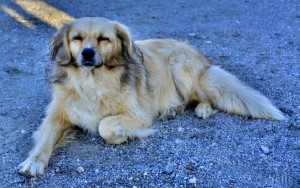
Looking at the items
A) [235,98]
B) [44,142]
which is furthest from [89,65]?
[235,98]

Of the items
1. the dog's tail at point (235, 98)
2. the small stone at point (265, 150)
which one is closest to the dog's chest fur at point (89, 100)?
the dog's tail at point (235, 98)

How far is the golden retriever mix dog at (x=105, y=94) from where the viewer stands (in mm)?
4051

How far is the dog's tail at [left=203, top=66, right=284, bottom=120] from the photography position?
4.62 m

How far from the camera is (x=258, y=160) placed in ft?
12.5

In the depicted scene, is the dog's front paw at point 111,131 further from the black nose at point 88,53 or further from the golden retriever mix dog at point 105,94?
the black nose at point 88,53

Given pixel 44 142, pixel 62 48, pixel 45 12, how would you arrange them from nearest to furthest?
pixel 44 142, pixel 62 48, pixel 45 12

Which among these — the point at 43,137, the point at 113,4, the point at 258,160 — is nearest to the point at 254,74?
the point at 258,160

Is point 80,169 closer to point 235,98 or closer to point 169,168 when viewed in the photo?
point 169,168

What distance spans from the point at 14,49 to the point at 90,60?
3.56 m

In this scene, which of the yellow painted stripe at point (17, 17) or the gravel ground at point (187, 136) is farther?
the yellow painted stripe at point (17, 17)

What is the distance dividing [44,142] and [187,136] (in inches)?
55.0

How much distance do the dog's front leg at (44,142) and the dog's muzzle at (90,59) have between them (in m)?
0.61

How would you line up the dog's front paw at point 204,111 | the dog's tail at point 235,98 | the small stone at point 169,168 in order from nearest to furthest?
the small stone at point 169,168 < the dog's tail at point 235,98 < the dog's front paw at point 204,111

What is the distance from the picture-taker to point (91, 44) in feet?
13.1
